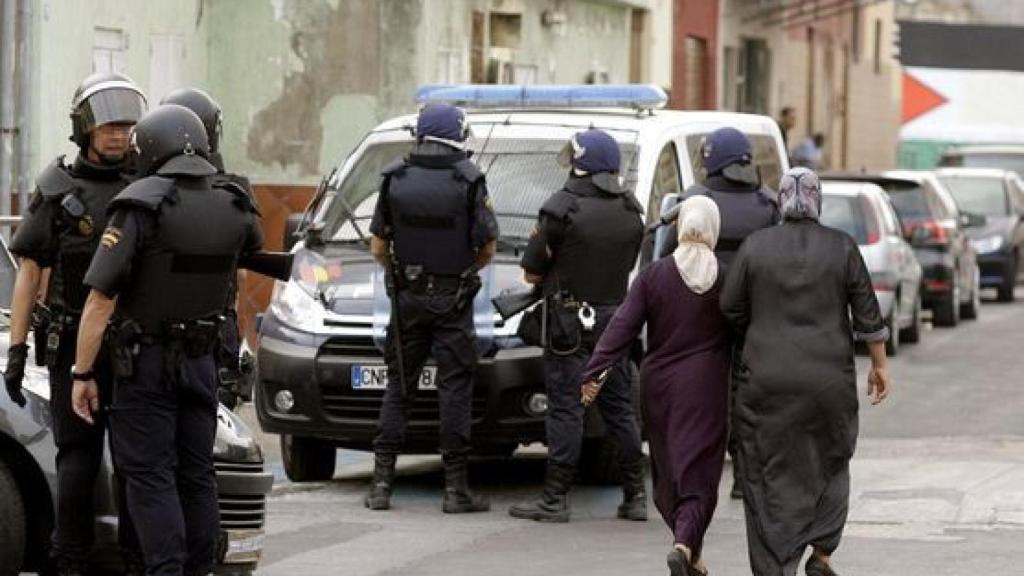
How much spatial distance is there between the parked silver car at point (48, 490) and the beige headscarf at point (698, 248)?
1.83 m

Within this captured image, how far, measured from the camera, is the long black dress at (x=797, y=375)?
33.6 feet

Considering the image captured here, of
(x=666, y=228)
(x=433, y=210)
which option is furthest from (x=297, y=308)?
(x=666, y=228)

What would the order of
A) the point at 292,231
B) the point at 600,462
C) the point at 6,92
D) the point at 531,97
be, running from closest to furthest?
1. the point at 600,462
2. the point at 292,231
3. the point at 531,97
4. the point at 6,92

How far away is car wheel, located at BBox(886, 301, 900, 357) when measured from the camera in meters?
23.5

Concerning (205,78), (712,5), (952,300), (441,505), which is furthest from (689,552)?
(712,5)

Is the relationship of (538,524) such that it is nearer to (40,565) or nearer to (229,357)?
(229,357)

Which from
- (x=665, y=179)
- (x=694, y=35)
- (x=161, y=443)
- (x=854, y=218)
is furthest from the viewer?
(x=694, y=35)

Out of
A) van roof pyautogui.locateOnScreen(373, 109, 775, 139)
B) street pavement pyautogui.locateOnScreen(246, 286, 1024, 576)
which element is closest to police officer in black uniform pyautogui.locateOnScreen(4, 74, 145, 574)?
street pavement pyautogui.locateOnScreen(246, 286, 1024, 576)

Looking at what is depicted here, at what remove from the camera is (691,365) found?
1070 centimetres

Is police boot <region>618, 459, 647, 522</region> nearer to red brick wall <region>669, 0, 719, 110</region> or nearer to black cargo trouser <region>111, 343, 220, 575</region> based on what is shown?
black cargo trouser <region>111, 343, 220, 575</region>

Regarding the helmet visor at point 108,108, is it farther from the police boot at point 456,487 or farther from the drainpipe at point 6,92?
the drainpipe at point 6,92

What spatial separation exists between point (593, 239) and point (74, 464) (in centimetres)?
397

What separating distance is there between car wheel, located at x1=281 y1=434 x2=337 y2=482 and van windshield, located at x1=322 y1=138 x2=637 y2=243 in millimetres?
1086

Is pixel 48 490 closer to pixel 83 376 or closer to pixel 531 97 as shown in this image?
pixel 83 376
